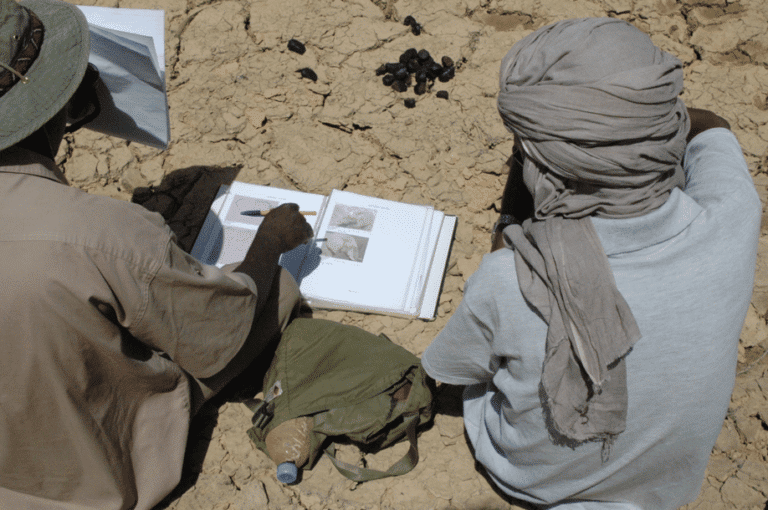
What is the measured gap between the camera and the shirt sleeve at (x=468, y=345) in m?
→ 1.69

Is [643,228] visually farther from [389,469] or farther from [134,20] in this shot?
[134,20]

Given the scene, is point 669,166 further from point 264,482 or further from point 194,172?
point 194,172

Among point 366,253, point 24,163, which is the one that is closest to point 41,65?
point 24,163

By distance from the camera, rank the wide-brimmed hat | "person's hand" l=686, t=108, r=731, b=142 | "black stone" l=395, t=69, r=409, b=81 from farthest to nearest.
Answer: "black stone" l=395, t=69, r=409, b=81, "person's hand" l=686, t=108, r=731, b=142, the wide-brimmed hat

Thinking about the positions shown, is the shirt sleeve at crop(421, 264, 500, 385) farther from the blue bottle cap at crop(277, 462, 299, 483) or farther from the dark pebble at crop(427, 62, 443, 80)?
the dark pebble at crop(427, 62, 443, 80)

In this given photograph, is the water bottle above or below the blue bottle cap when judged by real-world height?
above

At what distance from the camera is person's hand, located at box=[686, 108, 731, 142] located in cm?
204

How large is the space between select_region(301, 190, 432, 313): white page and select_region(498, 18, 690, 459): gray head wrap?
1.13 metres

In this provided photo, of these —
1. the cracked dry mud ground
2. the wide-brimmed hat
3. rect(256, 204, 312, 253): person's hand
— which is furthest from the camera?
the cracked dry mud ground

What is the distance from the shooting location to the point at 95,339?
1669mm

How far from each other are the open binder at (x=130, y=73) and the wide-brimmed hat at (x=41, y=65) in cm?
27

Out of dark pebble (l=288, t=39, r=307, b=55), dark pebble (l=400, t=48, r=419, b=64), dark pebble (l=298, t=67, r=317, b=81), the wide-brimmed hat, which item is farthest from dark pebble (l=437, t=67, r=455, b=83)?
the wide-brimmed hat

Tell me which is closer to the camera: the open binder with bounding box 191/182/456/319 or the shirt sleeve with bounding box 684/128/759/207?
the shirt sleeve with bounding box 684/128/759/207

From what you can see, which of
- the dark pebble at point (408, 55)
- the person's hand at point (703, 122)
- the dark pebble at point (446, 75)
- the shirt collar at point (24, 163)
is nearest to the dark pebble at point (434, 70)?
the dark pebble at point (446, 75)
